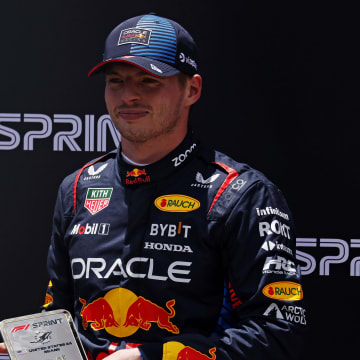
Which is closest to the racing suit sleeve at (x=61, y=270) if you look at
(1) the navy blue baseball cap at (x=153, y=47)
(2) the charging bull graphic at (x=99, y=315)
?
(2) the charging bull graphic at (x=99, y=315)

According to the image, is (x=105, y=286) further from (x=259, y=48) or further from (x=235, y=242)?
(x=259, y=48)

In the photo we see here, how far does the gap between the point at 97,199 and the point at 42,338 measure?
15.6 inches

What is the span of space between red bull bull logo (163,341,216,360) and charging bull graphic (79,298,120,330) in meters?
0.18

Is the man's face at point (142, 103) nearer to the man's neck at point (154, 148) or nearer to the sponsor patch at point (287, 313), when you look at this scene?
the man's neck at point (154, 148)

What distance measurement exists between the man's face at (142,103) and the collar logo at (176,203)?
154 mm

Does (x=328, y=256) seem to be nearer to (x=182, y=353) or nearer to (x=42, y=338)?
(x=182, y=353)

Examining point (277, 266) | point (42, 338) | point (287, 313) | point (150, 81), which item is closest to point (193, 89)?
point (150, 81)

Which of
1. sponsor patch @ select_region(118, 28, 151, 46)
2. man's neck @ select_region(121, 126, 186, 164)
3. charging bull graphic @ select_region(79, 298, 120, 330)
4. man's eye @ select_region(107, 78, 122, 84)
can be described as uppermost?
sponsor patch @ select_region(118, 28, 151, 46)

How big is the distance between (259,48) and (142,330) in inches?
45.5

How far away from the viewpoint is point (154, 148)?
1.55 meters

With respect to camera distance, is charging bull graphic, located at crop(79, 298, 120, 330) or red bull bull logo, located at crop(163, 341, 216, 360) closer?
red bull bull logo, located at crop(163, 341, 216, 360)

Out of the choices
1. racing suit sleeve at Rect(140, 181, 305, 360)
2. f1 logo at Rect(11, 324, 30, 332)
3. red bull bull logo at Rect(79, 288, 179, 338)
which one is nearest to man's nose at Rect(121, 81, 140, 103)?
racing suit sleeve at Rect(140, 181, 305, 360)

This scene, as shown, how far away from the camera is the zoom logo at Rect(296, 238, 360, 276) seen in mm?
2164

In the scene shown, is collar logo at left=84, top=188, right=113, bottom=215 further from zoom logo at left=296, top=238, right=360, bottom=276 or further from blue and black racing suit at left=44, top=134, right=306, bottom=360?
zoom logo at left=296, top=238, right=360, bottom=276
